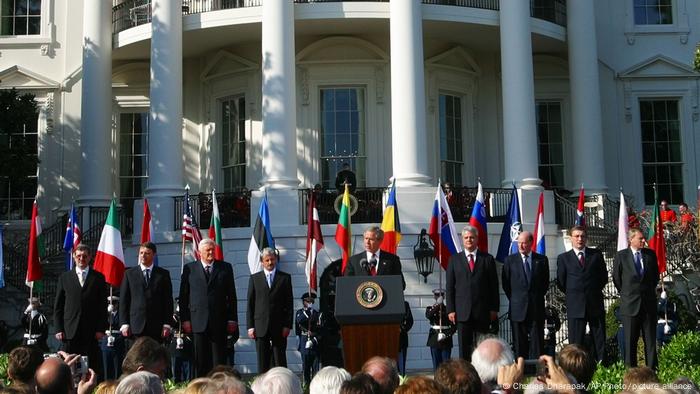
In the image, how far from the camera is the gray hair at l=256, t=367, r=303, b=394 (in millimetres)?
6738

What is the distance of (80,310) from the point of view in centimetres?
1405

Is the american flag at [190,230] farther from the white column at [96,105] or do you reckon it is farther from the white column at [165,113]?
the white column at [96,105]

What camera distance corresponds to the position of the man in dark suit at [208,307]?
1438 centimetres

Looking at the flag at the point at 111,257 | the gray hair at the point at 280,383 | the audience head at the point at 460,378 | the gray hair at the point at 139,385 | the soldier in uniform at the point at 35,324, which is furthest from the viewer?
the soldier in uniform at the point at 35,324

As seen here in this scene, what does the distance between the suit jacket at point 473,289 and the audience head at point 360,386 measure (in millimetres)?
7643

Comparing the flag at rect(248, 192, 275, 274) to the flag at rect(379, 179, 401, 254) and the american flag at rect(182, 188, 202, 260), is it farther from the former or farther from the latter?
the flag at rect(379, 179, 401, 254)

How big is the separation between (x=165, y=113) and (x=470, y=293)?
12.8 meters

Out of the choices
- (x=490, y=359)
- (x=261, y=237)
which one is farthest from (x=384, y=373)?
(x=261, y=237)

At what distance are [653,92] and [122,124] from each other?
14.7 meters

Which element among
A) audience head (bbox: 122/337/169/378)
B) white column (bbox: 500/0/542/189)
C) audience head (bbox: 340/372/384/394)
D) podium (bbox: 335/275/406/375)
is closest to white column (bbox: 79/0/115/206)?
white column (bbox: 500/0/542/189)

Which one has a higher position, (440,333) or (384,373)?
(384,373)

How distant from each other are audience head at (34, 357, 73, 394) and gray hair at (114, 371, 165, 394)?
1.07 metres

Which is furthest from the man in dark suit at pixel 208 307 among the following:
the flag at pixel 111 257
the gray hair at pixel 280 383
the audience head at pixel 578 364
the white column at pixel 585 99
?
the white column at pixel 585 99

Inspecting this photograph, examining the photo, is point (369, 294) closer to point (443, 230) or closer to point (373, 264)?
point (373, 264)
